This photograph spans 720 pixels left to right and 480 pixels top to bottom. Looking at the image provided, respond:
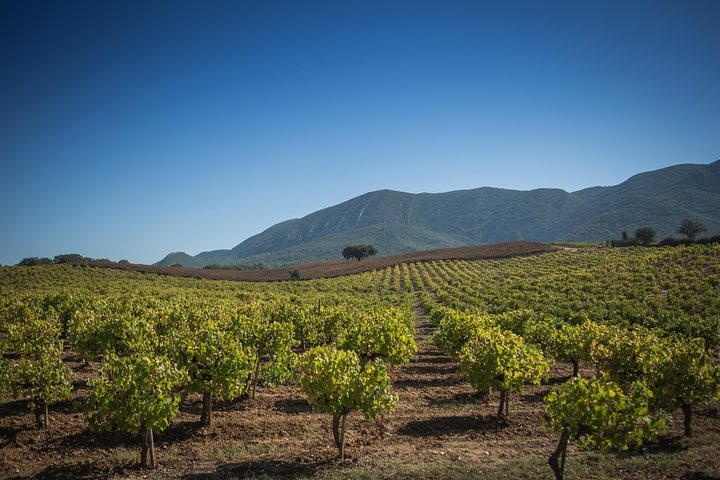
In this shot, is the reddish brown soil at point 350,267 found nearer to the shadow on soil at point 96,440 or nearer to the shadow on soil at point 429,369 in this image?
the shadow on soil at point 429,369

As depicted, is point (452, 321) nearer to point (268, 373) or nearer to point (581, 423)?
point (268, 373)

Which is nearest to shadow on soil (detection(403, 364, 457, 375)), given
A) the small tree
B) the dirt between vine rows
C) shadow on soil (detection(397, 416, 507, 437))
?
the dirt between vine rows

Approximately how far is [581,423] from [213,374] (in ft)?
46.5

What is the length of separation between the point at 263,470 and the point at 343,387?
14.0 ft

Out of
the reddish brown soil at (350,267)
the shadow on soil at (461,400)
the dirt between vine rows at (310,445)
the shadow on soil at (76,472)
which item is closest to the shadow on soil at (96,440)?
the dirt between vine rows at (310,445)

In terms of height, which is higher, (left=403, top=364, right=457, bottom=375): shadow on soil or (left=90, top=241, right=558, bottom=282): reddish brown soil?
(left=90, top=241, right=558, bottom=282): reddish brown soil

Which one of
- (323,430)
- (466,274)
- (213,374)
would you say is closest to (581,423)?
(323,430)

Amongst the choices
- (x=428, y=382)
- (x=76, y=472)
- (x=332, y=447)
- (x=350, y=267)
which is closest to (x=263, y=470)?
(x=332, y=447)

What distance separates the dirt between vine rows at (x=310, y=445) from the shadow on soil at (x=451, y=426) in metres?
0.05

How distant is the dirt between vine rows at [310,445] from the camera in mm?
13602

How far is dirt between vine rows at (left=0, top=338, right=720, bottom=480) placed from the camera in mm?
13602

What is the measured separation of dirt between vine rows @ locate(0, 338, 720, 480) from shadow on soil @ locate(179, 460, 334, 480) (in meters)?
0.04

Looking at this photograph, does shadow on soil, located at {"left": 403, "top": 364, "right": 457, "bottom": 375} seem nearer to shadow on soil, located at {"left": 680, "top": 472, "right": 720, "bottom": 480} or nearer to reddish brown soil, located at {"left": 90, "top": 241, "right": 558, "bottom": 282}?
shadow on soil, located at {"left": 680, "top": 472, "right": 720, "bottom": 480}

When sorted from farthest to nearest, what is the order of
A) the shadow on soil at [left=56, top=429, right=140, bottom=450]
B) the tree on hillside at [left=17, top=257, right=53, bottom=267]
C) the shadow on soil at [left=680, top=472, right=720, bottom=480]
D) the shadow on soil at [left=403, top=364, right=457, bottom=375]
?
the tree on hillside at [left=17, top=257, right=53, bottom=267]
the shadow on soil at [left=403, top=364, right=457, bottom=375]
the shadow on soil at [left=56, top=429, right=140, bottom=450]
the shadow on soil at [left=680, top=472, right=720, bottom=480]
